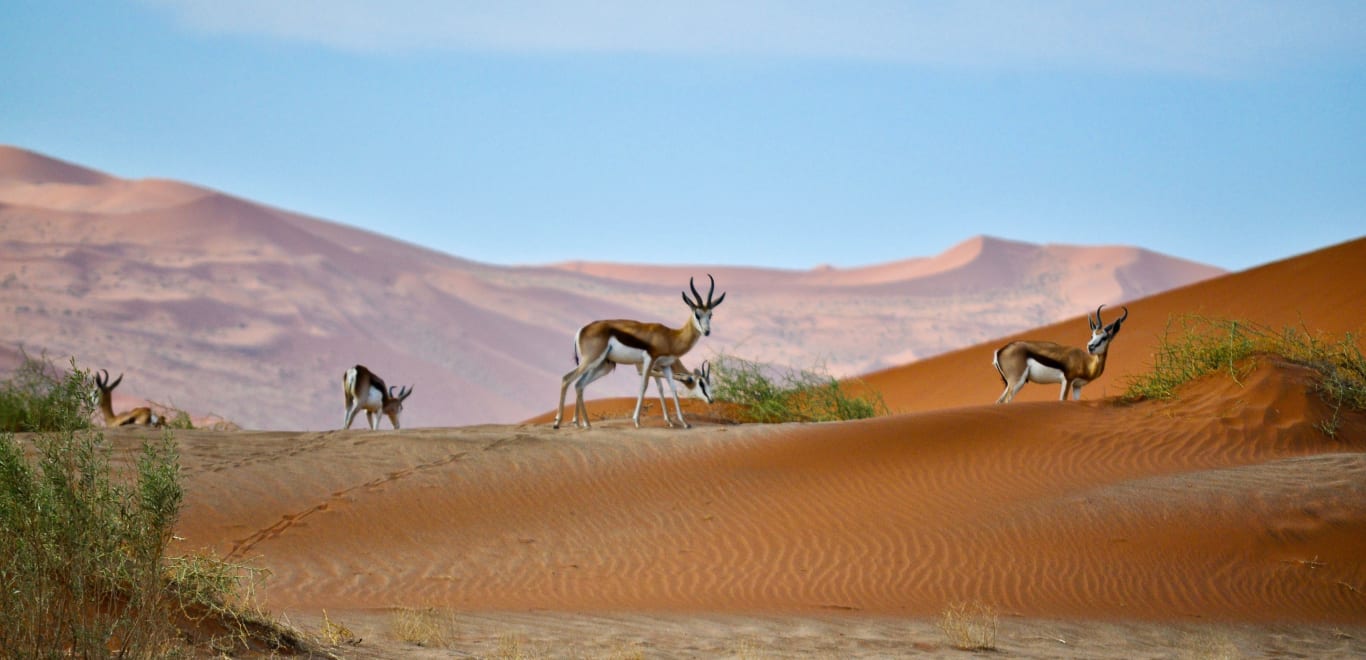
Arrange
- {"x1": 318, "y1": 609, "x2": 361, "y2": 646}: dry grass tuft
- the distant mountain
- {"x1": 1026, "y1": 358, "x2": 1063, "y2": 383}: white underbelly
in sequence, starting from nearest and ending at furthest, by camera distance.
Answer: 1. {"x1": 318, "y1": 609, "x2": 361, "y2": 646}: dry grass tuft
2. {"x1": 1026, "y1": 358, "x2": 1063, "y2": 383}: white underbelly
3. the distant mountain

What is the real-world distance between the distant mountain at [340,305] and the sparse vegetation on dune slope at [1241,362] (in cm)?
4602

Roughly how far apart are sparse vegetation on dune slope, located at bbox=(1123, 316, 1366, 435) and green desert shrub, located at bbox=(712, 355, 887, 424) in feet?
19.0

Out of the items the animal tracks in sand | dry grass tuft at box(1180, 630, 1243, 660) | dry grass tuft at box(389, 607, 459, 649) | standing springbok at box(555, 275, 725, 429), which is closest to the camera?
dry grass tuft at box(389, 607, 459, 649)

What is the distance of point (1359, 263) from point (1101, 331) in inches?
766

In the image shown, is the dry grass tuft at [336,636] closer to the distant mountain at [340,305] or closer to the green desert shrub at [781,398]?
the green desert shrub at [781,398]

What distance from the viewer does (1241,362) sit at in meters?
18.7

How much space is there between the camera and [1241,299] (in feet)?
124

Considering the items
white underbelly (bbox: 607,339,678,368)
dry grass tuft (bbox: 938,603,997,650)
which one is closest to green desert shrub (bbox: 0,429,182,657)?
dry grass tuft (bbox: 938,603,997,650)

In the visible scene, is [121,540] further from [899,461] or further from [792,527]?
[899,461]

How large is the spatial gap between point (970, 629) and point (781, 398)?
1418 centimetres

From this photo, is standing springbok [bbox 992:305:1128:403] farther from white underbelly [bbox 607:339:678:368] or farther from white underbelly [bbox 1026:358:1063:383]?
white underbelly [bbox 607:339:678:368]

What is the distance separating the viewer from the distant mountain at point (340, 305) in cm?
7769

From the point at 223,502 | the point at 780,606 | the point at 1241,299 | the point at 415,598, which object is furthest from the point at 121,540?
the point at 1241,299

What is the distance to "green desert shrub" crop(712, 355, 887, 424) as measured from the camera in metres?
24.4
